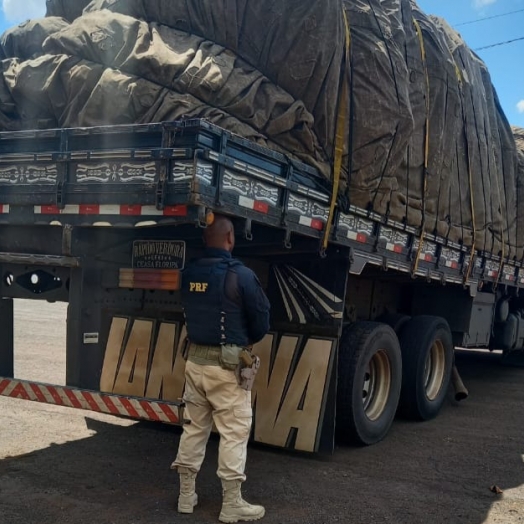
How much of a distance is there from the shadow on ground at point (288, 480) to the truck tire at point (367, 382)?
182 millimetres

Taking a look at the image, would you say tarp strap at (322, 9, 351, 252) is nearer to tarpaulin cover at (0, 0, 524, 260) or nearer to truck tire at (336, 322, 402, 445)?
tarpaulin cover at (0, 0, 524, 260)

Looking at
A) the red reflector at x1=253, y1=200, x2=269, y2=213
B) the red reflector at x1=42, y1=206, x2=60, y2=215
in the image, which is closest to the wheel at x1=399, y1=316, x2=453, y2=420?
the red reflector at x1=253, y1=200, x2=269, y2=213

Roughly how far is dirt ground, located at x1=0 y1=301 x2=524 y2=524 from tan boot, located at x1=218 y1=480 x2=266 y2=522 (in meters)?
0.11

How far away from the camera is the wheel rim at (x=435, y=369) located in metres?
7.07

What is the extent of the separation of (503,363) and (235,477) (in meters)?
9.18

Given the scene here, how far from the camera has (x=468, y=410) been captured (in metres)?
7.56

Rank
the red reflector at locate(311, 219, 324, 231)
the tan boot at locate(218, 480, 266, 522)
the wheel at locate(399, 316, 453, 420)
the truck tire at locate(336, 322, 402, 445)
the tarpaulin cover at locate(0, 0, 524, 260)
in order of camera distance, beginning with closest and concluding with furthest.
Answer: the tan boot at locate(218, 480, 266, 522)
the tarpaulin cover at locate(0, 0, 524, 260)
the red reflector at locate(311, 219, 324, 231)
the truck tire at locate(336, 322, 402, 445)
the wheel at locate(399, 316, 453, 420)

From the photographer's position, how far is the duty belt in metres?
3.88

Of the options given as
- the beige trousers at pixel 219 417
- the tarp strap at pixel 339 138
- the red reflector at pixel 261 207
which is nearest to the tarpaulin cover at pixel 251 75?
the tarp strap at pixel 339 138

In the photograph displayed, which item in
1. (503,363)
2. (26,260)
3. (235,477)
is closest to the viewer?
(235,477)

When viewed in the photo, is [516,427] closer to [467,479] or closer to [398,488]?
[467,479]

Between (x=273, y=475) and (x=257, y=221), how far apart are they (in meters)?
1.89

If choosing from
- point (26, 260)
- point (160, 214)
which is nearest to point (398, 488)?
point (160, 214)

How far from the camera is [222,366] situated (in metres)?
3.85
